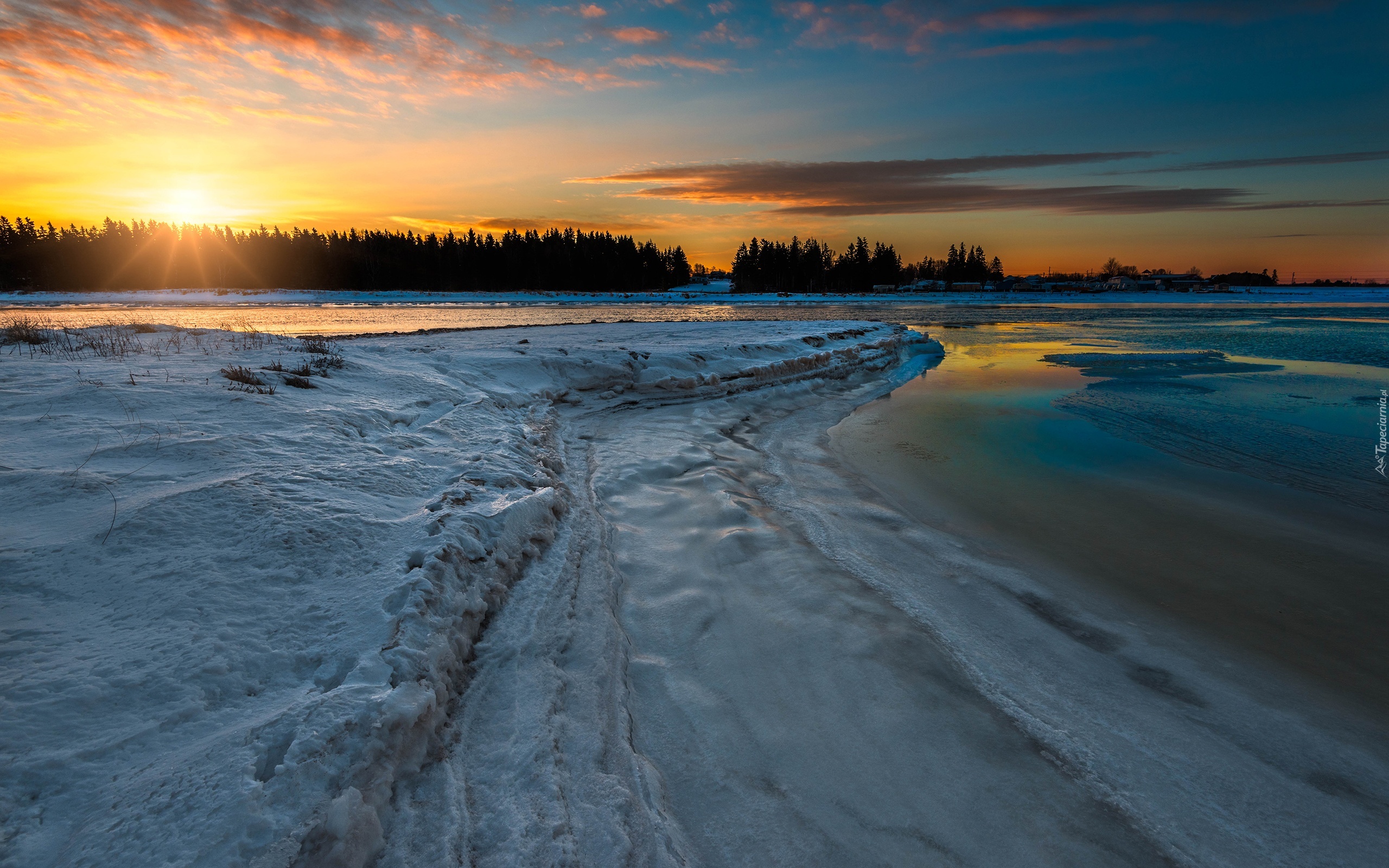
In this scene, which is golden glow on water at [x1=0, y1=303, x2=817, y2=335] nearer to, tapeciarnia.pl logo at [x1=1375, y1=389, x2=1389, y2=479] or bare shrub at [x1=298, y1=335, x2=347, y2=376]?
bare shrub at [x1=298, y1=335, x2=347, y2=376]

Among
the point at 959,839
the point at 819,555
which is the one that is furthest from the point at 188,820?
the point at 819,555

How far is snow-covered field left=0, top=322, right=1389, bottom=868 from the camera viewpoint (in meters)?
2.09

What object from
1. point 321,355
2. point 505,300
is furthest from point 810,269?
point 321,355

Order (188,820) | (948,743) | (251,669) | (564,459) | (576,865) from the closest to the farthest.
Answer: (188,820)
(576,865)
(251,669)
(948,743)
(564,459)

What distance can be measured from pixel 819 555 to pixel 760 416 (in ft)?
18.9

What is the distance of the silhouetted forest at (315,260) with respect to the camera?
91.1 meters

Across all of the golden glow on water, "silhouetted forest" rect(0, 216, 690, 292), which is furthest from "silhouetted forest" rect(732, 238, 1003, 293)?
the golden glow on water

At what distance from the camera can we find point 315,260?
95500 mm

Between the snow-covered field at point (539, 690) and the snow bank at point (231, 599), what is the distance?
0.05ft

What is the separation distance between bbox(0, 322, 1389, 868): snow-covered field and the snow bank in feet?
0.05

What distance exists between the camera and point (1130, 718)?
2.97 m

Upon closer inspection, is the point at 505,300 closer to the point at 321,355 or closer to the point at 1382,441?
the point at 321,355

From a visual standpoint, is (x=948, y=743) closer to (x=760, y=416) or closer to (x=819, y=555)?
(x=819, y=555)

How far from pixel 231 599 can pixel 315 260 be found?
116695mm
